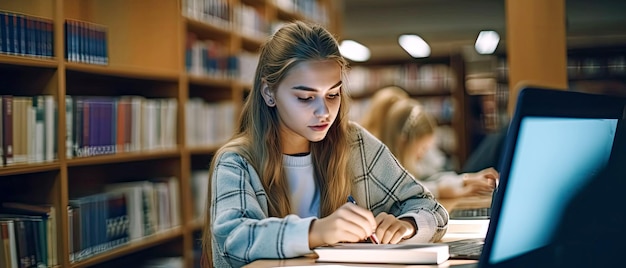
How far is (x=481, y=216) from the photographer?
2.10 meters

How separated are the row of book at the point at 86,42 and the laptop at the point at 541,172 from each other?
2138mm

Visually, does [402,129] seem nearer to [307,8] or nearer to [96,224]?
[96,224]

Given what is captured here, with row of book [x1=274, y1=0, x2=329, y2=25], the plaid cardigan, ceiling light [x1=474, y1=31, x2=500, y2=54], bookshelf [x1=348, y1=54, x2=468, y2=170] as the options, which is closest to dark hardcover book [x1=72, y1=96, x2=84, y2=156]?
the plaid cardigan

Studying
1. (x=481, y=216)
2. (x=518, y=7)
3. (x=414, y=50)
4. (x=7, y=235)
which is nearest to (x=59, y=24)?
(x=7, y=235)

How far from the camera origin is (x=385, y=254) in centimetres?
141

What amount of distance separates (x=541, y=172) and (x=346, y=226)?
0.47 meters

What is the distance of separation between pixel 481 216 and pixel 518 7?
5.70 ft

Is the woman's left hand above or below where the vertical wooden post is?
below

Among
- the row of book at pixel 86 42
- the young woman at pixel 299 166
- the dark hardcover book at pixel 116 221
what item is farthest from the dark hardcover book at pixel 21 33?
the young woman at pixel 299 166

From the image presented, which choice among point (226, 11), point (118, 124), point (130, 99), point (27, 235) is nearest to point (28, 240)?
point (27, 235)

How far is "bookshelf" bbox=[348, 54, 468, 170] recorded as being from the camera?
9.19 meters

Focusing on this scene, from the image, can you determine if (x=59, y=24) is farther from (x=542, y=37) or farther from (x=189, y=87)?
(x=542, y=37)

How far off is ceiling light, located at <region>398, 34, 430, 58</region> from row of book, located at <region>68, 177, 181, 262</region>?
6024 millimetres

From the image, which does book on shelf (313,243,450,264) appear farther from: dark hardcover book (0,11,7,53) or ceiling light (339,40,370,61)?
ceiling light (339,40,370,61)
